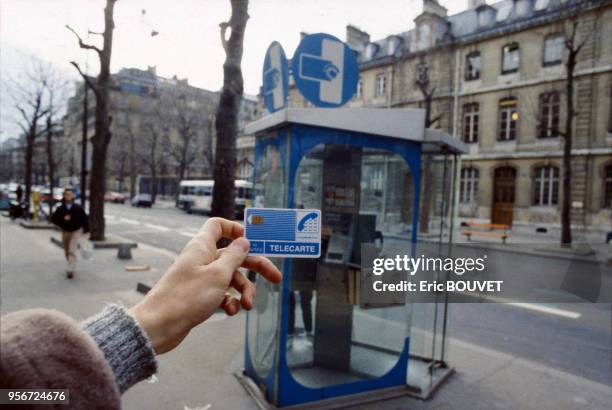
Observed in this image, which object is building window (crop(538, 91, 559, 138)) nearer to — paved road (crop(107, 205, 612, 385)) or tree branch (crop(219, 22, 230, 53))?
paved road (crop(107, 205, 612, 385))

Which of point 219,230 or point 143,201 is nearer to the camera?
point 219,230

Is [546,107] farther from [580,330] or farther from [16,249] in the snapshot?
[16,249]

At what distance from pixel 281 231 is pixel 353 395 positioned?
325cm

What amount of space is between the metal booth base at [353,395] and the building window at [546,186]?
932 inches

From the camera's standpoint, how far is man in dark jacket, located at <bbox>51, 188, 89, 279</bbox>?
895 centimetres

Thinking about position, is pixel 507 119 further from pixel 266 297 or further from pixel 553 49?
pixel 266 297

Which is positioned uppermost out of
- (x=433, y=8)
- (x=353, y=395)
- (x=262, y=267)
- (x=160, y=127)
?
(x=433, y=8)

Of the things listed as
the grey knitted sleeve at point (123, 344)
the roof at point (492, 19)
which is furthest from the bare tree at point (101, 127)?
the roof at point (492, 19)

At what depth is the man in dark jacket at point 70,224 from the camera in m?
8.95

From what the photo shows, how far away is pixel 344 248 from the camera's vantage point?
4.20 metres

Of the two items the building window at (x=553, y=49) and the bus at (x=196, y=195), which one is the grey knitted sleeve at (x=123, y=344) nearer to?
the building window at (x=553, y=49)

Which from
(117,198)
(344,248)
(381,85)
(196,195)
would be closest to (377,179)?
(344,248)

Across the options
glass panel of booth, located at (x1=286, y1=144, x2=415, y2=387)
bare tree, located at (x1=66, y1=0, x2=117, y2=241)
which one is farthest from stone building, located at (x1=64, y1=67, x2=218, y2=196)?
glass panel of booth, located at (x1=286, y1=144, x2=415, y2=387)

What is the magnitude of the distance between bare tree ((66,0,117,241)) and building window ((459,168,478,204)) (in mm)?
21577
